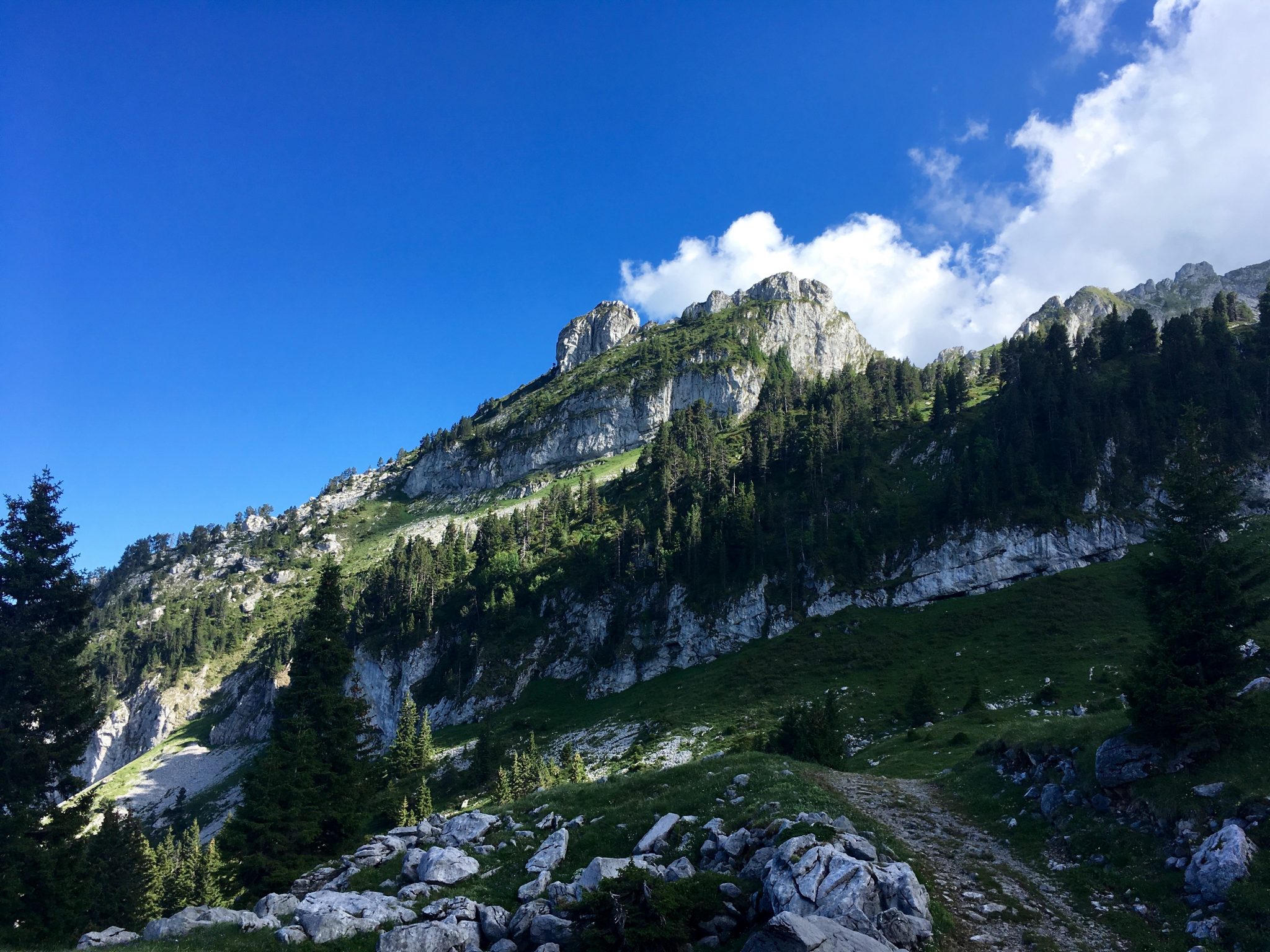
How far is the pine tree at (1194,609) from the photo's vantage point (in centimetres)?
1941

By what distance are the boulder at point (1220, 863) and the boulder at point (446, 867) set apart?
69.6 ft

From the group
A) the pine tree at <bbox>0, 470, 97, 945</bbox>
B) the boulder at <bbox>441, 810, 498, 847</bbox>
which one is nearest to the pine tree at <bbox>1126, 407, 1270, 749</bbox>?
the boulder at <bbox>441, 810, 498, 847</bbox>

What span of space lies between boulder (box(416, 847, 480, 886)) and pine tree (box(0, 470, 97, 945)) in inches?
726

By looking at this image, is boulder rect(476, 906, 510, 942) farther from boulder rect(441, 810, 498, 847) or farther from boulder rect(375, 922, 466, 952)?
boulder rect(441, 810, 498, 847)

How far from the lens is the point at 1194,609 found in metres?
21.2

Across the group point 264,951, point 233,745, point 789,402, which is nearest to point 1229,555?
point 264,951

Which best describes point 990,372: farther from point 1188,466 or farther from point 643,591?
point 1188,466

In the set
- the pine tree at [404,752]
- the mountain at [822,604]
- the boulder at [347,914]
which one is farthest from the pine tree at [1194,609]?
the pine tree at [404,752]

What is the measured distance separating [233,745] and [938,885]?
193 metres

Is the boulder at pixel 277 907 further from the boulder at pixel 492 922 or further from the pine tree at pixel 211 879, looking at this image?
the pine tree at pixel 211 879

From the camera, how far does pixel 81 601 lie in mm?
30906

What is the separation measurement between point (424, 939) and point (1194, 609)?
89.6 ft

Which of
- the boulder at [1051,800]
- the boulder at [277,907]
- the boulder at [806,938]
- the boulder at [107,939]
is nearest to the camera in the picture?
the boulder at [806,938]

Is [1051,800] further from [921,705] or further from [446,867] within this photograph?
[921,705]
